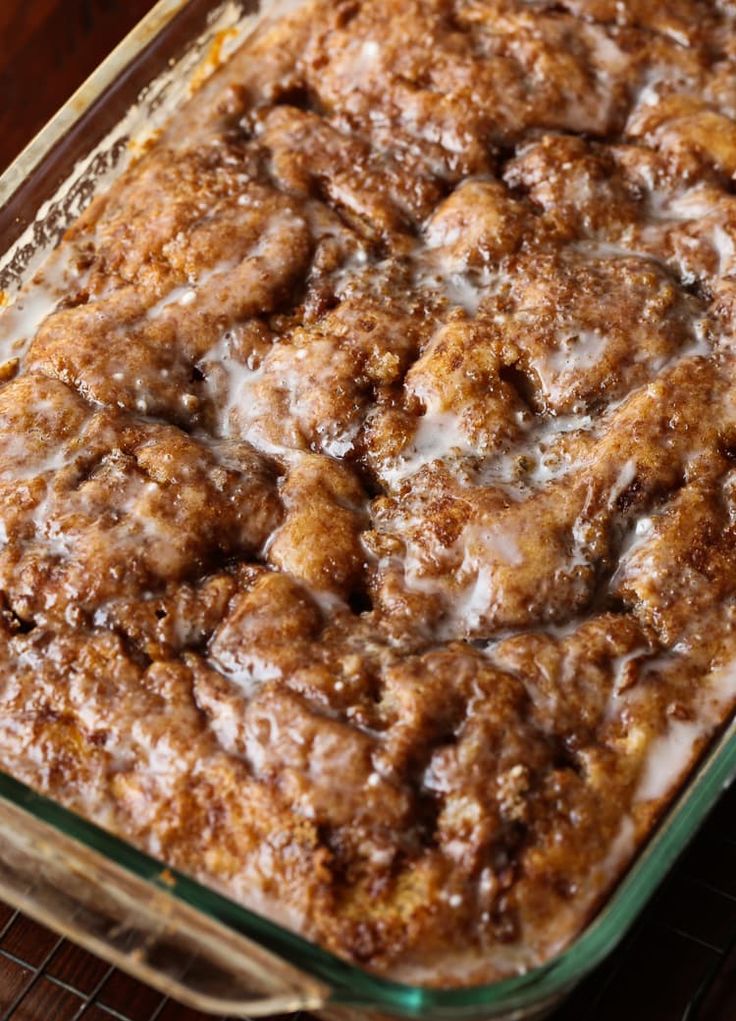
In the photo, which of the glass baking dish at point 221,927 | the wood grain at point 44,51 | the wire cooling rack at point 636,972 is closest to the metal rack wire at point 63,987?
the wire cooling rack at point 636,972

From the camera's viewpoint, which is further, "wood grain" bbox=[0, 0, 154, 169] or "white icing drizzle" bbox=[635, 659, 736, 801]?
"wood grain" bbox=[0, 0, 154, 169]

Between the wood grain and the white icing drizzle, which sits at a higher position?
the wood grain

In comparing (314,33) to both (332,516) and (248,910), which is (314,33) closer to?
(332,516)

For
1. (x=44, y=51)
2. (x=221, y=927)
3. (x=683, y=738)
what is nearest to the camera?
(x=221, y=927)

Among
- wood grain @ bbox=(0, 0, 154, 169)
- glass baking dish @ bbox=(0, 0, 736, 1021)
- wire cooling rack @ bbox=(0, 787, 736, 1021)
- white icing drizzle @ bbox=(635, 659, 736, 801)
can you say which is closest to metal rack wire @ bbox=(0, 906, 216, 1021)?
wire cooling rack @ bbox=(0, 787, 736, 1021)

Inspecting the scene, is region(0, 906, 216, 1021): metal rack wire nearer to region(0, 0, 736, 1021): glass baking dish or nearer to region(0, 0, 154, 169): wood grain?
region(0, 0, 736, 1021): glass baking dish

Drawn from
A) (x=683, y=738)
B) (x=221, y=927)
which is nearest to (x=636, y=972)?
(x=683, y=738)

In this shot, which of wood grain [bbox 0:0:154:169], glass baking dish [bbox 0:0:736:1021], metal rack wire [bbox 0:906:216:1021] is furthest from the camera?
wood grain [bbox 0:0:154:169]

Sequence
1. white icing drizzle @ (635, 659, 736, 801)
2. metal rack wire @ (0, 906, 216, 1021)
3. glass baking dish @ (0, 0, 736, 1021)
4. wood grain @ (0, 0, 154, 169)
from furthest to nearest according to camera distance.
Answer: wood grain @ (0, 0, 154, 169) < metal rack wire @ (0, 906, 216, 1021) < white icing drizzle @ (635, 659, 736, 801) < glass baking dish @ (0, 0, 736, 1021)

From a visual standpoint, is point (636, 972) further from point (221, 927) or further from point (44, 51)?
point (44, 51)

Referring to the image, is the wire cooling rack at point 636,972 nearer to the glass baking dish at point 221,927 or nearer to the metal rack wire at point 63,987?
the metal rack wire at point 63,987
